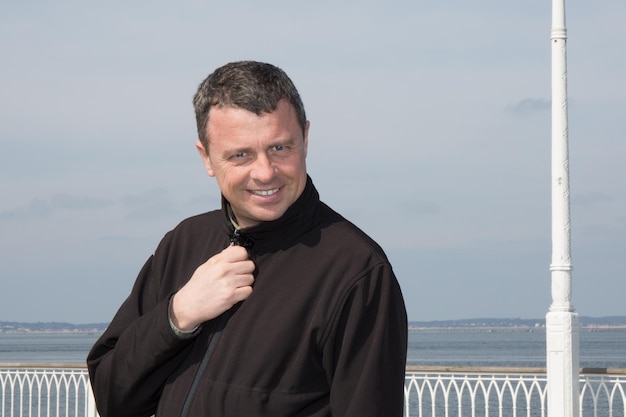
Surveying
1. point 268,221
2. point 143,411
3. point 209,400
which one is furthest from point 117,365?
point 268,221

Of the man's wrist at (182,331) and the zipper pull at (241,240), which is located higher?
the zipper pull at (241,240)

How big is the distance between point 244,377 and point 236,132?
1.35 ft

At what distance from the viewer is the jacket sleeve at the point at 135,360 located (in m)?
1.98

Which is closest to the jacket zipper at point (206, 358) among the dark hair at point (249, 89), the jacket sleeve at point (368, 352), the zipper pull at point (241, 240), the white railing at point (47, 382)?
the zipper pull at point (241, 240)

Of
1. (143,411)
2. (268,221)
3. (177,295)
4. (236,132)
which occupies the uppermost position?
(236,132)

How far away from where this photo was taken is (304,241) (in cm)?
195

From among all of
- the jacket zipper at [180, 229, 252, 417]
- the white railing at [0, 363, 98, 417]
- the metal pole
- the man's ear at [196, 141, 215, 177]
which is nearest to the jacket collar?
the jacket zipper at [180, 229, 252, 417]

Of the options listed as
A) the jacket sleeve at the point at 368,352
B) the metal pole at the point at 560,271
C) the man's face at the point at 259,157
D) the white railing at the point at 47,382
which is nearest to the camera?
the jacket sleeve at the point at 368,352

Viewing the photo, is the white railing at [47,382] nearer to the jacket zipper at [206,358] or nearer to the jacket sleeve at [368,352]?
the jacket zipper at [206,358]

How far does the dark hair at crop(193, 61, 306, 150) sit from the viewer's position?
1895mm

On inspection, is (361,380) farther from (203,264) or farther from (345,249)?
(203,264)

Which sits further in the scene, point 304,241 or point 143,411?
point 143,411

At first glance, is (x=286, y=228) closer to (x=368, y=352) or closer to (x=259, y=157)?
(x=259, y=157)

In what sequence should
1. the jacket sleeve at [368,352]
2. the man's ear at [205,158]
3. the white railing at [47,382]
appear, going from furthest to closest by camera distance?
the white railing at [47,382], the man's ear at [205,158], the jacket sleeve at [368,352]
